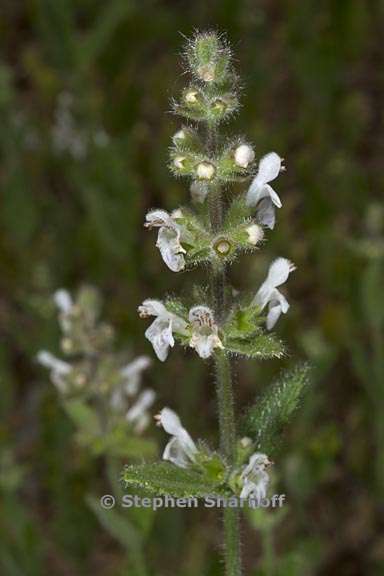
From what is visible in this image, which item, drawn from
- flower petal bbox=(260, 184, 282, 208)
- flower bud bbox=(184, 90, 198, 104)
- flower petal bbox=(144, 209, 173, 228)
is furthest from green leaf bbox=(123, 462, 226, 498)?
flower bud bbox=(184, 90, 198, 104)

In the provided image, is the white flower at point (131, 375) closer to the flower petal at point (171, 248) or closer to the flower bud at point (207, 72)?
the flower petal at point (171, 248)

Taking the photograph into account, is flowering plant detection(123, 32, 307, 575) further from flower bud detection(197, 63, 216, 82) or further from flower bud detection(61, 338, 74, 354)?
flower bud detection(61, 338, 74, 354)

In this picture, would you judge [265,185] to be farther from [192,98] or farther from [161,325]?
[161,325]

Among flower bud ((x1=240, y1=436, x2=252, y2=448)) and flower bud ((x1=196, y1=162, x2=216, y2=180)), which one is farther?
flower bud ((x1=240, y1=436, x2=252, y2=448))

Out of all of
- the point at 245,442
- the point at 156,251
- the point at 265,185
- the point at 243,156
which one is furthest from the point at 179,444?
the point at 156,251

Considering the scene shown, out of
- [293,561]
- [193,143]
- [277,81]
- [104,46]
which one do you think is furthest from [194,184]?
[277,81]
